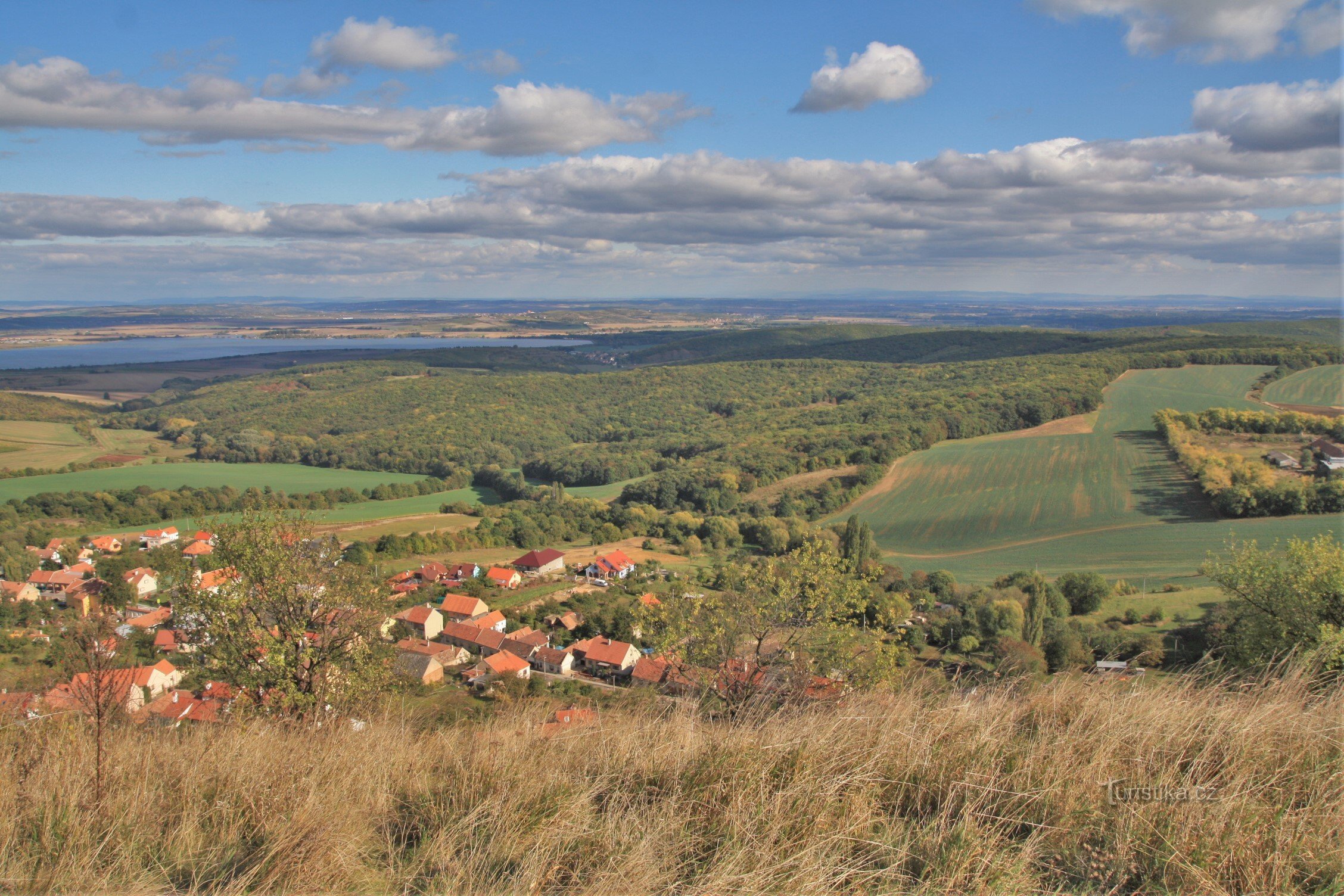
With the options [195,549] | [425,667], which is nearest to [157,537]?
[195,549]

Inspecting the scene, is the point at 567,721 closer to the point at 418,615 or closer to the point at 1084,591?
the point at 418,615

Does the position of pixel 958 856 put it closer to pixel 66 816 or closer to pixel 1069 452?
pixel 66 816

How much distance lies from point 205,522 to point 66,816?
25.3 feet

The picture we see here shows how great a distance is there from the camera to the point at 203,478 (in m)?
64.0

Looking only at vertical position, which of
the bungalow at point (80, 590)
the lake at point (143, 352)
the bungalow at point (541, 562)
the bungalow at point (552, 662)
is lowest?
the bungalow at point (541, 562)

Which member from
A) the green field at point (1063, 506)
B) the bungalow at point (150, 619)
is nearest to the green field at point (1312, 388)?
the green field at point (1063, 506)

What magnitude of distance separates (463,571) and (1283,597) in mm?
34017

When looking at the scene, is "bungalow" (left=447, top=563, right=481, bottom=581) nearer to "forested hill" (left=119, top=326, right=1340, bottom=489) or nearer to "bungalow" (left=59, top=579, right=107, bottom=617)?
"bungalow" (left=59, top=579, right=107, bottom=617)

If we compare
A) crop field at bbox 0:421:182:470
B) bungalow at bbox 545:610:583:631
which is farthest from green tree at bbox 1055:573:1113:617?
crop field at bbox 0:421:182:470

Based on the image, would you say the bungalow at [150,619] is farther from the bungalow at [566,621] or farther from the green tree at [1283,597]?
the green tree at [1283,597]

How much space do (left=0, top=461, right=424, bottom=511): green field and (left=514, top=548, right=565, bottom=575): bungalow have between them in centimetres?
1884

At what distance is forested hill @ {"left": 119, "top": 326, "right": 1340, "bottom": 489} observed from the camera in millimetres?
70250

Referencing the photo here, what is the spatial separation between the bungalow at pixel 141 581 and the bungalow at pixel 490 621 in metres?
16.3

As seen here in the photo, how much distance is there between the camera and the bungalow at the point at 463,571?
38562 mm
